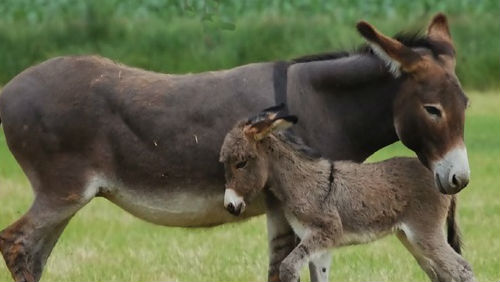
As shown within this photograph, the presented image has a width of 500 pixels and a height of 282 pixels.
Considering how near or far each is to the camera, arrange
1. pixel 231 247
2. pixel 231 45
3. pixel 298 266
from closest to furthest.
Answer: pixel 298 266, pixel 231 247, pixel 231 45

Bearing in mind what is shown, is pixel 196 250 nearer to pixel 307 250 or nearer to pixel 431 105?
pixel 307 250

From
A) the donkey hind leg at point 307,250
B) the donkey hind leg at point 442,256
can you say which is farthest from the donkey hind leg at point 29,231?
the donkey hind leg at point 442,256

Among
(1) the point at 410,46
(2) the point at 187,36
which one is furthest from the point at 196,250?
(2) the point at 187,36

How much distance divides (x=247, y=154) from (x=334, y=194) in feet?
1.95

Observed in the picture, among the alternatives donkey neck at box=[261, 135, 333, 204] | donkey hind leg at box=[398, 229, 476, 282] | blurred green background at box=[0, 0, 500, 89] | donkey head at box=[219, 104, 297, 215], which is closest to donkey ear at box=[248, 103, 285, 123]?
donkey head at box=[219, 104, 297, 215]

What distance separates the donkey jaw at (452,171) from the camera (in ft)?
26.4

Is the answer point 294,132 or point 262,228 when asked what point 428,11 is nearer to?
point 262,228

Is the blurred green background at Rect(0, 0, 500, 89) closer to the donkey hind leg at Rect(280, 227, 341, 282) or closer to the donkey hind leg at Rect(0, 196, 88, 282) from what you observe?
the donkey hind leg at Rect(0, 196, 88, 282)

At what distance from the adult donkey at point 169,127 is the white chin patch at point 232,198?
16.6 inches

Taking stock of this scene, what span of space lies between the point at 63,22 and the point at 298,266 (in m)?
15.3

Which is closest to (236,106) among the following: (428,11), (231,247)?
(231,247)

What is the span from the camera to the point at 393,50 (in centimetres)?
840

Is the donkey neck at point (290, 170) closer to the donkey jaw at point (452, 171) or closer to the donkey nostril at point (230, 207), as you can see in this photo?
the donkey nostril at point (230, 207)

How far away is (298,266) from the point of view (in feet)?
26.7
